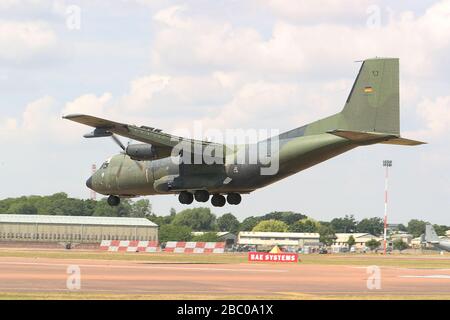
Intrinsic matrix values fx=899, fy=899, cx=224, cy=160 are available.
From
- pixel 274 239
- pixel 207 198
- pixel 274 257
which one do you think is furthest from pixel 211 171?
pixel 274 239

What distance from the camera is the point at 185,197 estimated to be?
54.4m

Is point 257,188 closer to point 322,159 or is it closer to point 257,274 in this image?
point 322,159

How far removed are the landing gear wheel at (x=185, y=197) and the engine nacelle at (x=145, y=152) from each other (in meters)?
3.46

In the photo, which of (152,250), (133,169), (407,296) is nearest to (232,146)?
(133,169)

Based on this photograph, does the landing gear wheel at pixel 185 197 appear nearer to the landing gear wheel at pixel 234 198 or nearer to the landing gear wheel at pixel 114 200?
the landing gear wheel at pixel 234 198

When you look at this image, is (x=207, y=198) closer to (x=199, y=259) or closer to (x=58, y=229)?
(x=199, y=259)

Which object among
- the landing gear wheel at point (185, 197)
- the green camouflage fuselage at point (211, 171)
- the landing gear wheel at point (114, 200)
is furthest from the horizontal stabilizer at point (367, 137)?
the landing gear wheel at point (114, 200)

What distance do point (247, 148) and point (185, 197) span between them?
5561 millimetres

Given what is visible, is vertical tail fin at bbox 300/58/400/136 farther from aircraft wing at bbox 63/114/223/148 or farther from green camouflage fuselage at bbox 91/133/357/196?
aircraft wing at bbox 63/114/223/148

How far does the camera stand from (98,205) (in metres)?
136

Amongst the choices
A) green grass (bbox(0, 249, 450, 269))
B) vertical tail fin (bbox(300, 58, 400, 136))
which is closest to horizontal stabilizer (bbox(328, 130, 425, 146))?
vertical tail fin (bbox(300, 58, 400, 136))

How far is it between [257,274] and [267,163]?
25.4 ft

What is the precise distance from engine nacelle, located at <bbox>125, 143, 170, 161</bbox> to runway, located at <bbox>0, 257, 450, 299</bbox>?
21.8ft
